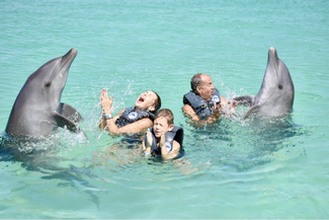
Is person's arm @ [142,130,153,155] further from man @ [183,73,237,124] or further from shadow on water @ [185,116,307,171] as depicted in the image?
man @ [183,73,237,124]

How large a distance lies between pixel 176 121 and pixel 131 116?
1.44 m

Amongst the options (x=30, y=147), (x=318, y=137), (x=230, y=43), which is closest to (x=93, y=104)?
(x=30, y=147)

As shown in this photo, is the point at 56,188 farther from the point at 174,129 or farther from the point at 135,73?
the point at 135,73

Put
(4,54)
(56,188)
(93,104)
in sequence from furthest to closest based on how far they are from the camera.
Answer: (4,54) → (93,104) → (56,188)

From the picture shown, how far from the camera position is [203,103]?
8.12 metres

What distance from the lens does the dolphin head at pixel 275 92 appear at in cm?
812

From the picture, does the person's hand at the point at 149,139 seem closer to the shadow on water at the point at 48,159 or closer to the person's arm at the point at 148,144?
the person's arm at the point at 148,144

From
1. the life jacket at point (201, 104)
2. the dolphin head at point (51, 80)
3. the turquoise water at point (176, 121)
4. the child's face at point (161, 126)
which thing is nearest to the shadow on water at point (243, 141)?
the turquoise water at point (176, 121)

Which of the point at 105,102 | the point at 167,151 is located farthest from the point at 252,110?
the point at 105,102

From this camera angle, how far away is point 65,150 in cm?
714

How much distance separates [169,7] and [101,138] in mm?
16253

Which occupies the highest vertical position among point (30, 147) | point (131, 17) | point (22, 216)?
point (131, 17)

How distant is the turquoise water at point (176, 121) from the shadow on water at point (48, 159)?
0.9 inches

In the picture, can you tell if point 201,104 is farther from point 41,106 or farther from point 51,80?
point 41,106
